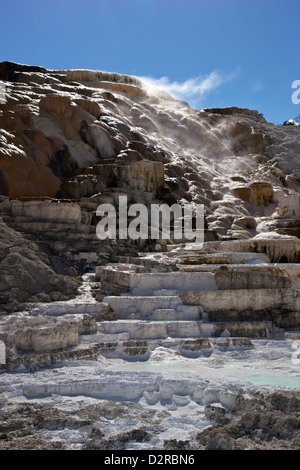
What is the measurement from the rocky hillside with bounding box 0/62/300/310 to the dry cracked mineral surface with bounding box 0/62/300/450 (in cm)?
7

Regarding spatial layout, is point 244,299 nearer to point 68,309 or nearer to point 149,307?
point 149,307

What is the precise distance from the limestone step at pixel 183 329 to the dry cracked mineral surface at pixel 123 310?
0.06 feet

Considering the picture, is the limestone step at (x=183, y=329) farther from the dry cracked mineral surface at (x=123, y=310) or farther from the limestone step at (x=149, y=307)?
the limestone step at (x=149, y=307)

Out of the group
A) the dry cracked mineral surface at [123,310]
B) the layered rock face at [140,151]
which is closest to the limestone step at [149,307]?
the dry cracked mineral surface at [123,310]

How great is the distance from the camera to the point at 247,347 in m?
8.19

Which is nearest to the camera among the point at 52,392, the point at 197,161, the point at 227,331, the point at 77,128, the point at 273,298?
the point at 52,392

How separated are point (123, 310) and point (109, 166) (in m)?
12.8

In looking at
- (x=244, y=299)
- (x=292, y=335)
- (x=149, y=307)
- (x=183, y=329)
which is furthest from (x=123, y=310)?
(x=292, y=335)

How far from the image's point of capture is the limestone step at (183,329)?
8469 millimetres

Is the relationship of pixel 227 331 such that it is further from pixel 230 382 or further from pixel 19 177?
pixel 19 177

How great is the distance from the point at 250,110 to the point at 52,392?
4053 centimetres

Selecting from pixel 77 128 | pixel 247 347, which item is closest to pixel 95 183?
pixel 77 128
